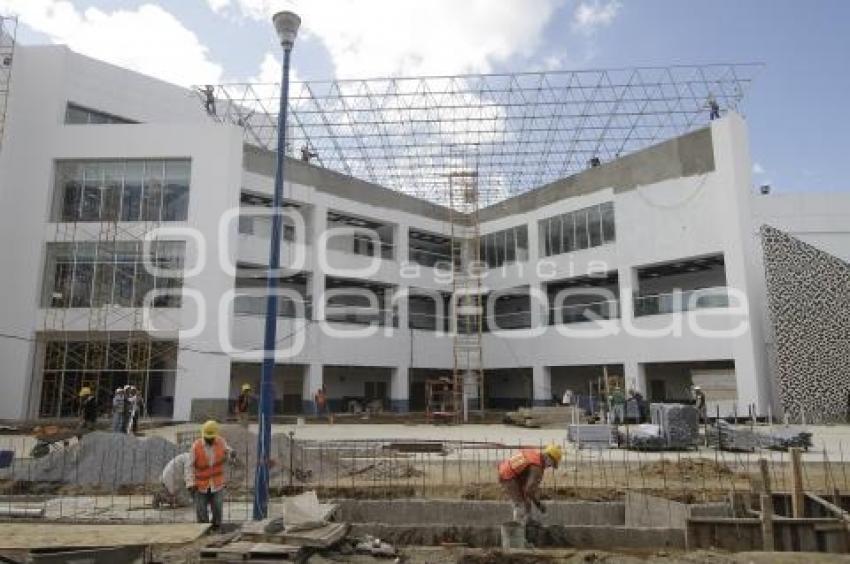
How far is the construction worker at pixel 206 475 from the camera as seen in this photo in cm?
891

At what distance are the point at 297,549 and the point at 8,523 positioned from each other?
15.0ft

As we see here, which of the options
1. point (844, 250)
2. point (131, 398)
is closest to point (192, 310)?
point (131, 398)

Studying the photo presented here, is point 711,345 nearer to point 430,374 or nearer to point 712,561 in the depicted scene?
point 430,374

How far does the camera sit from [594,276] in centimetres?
3272

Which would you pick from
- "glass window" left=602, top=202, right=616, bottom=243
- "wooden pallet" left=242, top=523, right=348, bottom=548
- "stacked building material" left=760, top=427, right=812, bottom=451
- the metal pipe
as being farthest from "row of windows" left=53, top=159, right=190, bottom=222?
"stacked building material" left=760, top=427, right=812, bottom=451

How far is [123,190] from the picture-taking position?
27656 mm

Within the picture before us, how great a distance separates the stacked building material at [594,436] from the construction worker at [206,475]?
11.2 m

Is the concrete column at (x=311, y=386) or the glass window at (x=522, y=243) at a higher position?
the glass window at (x=522, y=243)

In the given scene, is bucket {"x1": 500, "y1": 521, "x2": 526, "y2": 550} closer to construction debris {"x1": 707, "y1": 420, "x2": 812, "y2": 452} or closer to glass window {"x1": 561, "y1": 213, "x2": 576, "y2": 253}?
construction debris {"x1": 707, "y1": 420, "x2": 812, "y2": 452}

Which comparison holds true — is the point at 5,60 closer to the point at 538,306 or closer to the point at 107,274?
the point at 107,274

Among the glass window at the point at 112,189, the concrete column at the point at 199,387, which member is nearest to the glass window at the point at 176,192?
the glass window at the point at 112,189

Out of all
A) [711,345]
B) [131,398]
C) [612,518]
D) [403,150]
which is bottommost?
[612,518]

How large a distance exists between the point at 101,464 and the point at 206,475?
487cm

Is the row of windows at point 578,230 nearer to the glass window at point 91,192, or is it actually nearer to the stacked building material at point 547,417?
the stacked building material at point 547,417
